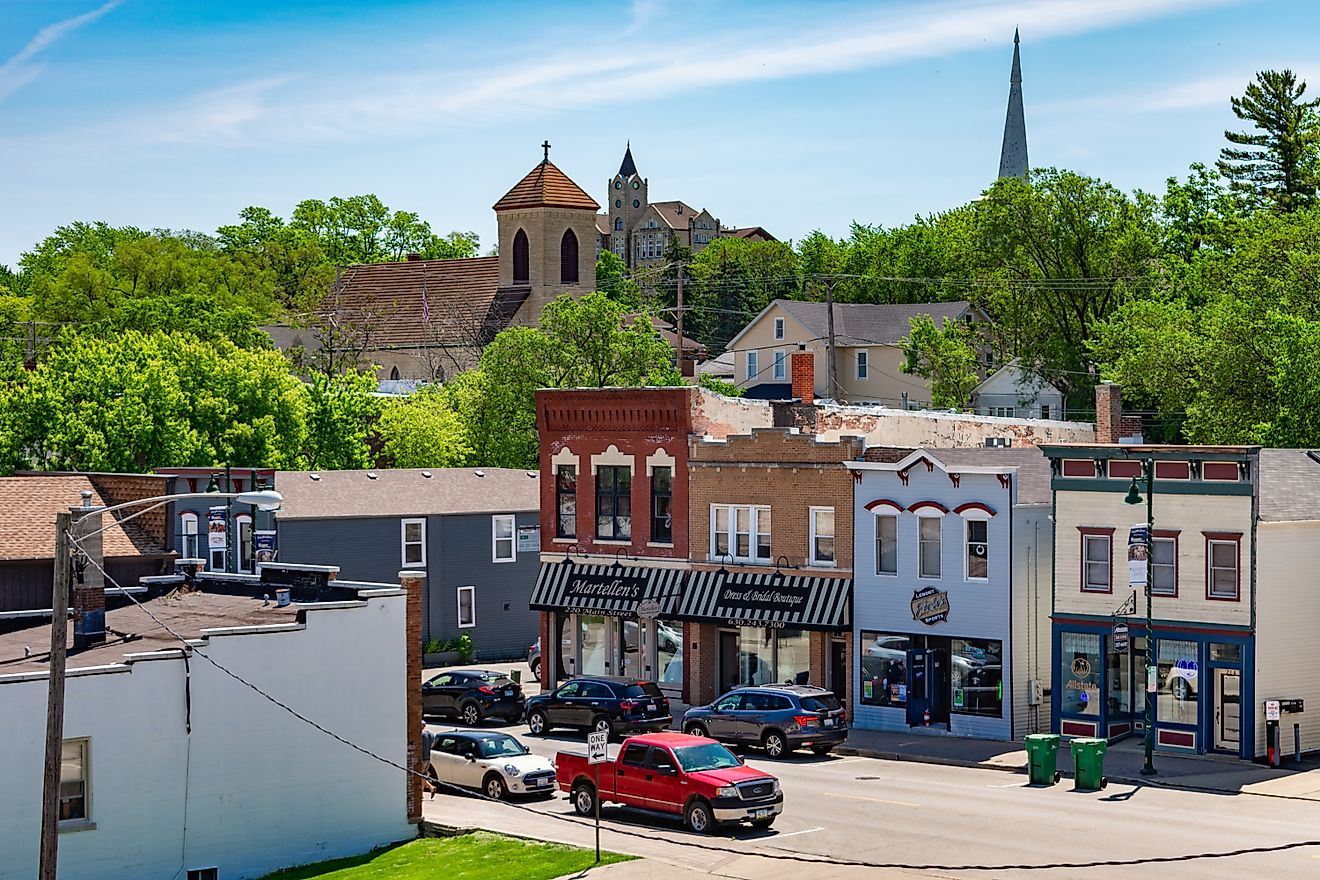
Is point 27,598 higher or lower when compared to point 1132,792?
higher

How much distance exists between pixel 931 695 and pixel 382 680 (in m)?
17.1

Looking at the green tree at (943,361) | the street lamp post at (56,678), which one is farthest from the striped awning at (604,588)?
the green tree at (943,361)

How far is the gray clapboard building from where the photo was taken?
59938mm

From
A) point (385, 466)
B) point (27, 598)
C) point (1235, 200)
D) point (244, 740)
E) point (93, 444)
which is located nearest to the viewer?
point (244, 740)

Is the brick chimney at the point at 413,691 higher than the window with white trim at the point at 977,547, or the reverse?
the window with white trim at the point at 977,547

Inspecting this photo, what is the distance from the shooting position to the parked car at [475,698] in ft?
155

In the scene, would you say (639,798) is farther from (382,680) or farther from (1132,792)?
(1132,792)

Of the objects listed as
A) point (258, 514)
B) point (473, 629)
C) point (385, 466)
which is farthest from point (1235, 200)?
point (258, 514)

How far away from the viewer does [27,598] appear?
1479 inches

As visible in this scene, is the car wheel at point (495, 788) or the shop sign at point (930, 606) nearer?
the car wheel at point (495, 788)

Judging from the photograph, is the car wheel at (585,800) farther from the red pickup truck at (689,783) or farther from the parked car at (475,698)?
the parked car at (475,698)

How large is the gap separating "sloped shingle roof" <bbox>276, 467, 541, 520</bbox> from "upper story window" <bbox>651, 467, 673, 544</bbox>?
8421mm

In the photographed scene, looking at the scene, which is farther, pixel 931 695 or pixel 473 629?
pixel 473 629

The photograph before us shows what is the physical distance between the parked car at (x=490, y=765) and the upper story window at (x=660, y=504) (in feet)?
49.0
